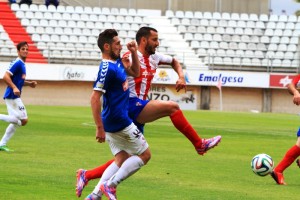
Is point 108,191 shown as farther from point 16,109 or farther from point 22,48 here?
point 16,109

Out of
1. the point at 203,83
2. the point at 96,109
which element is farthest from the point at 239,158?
the point at 203,83

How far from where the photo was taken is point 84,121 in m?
30.5

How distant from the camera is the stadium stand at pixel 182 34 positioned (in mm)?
49312

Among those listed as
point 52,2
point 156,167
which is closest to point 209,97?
point 52,2

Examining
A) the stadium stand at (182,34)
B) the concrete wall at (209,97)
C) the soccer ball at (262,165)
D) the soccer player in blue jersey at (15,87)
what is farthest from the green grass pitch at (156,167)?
the stadium stand at (182,34)

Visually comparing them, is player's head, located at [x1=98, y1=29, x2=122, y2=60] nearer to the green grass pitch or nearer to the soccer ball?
the green grass pitch

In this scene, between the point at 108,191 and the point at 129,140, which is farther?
the point at 129,140

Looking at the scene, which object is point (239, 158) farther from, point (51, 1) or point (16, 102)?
point (51, 1)

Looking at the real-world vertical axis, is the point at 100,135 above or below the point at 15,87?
above

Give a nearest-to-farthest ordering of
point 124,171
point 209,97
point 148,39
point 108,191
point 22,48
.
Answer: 1. point 108,191
2. point 124,171
3. point 148,39
4. point 22,48
5. point 209,97

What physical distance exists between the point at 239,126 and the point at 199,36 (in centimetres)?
2135

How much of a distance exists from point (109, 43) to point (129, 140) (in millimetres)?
1127

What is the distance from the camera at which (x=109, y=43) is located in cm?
973

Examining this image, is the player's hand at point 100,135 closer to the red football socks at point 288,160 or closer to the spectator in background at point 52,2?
the red football socks at point 288,160
